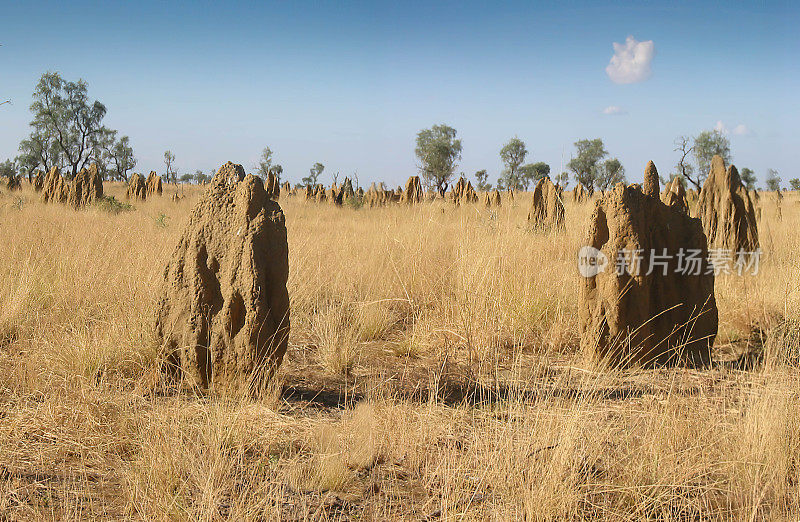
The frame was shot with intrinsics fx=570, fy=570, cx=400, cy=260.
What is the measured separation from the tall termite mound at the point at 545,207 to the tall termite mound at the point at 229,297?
7255 millimetres

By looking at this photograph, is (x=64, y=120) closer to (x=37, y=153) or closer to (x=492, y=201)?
(x=37, y=153)

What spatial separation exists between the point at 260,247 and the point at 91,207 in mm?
13626

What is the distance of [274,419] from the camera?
11.2 feet

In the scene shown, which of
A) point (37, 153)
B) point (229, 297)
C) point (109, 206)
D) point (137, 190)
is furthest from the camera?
point (37, 153)

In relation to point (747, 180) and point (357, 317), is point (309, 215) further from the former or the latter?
point (747, 180)

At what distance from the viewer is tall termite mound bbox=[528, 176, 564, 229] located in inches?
411

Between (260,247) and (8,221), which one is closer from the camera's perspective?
(260,247)

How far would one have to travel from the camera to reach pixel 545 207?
36.0ft

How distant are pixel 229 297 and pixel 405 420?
144 cm

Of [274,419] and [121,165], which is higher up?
[121,165]

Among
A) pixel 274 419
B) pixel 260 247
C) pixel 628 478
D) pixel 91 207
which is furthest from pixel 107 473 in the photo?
pixel 91 207

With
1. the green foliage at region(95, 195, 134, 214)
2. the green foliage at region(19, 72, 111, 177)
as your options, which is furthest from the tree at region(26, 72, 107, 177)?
the green foliage at region(95, 195, 134, 214)

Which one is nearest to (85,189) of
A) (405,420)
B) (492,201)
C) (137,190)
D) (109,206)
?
(109,206)

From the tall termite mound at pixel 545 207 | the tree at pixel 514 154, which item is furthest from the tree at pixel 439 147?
the tall termite mound at pixel 545 207
